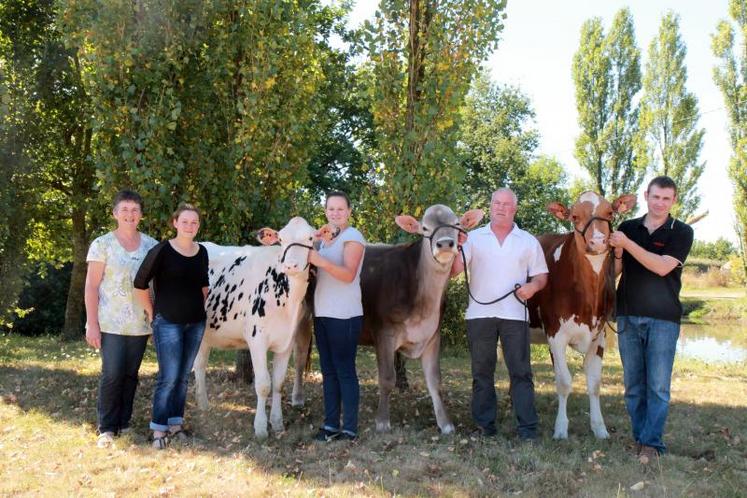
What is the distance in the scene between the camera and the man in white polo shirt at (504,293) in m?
6.32

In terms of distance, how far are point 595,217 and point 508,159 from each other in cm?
2619

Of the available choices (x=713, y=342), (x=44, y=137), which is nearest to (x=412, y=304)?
(x=44, y=137)

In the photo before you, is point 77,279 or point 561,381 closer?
point 561,381

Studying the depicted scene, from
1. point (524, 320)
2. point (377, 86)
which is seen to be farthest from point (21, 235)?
point (524, 320)

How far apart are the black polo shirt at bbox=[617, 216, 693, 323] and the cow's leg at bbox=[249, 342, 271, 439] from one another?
3542 mm

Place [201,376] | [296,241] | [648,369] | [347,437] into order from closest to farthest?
1. [648,369]
2. [296,241]
3. [347,437]
4. [201,376]

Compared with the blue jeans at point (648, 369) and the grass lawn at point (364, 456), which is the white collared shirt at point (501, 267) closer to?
the blue jeans at point (648, 369)

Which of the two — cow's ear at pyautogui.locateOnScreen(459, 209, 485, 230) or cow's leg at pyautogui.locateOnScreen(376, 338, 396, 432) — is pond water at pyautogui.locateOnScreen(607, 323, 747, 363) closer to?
cow's leg at pyautogui.locateOnScreen(376, 338, 396, 432)

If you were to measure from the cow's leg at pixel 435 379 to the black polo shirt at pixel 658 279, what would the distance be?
76.5 inches

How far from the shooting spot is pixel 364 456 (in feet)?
19.0

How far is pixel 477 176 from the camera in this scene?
32125 mm

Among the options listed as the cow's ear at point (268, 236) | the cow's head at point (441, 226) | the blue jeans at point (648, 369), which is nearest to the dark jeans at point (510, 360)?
the cow's head at point (441, 226)

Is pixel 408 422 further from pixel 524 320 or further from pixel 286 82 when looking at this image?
pixel 286 82

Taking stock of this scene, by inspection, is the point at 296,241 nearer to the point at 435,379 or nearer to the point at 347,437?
the point at 347,437
